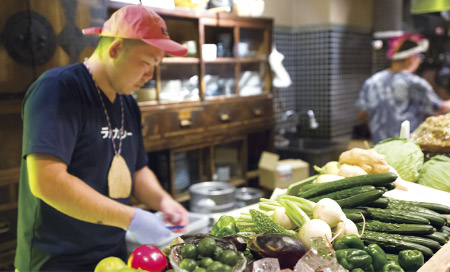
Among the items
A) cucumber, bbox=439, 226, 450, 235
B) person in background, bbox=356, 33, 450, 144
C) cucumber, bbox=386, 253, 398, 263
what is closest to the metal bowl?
person in background, bbox=356, 33, 450, 144

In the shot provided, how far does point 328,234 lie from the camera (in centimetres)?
127

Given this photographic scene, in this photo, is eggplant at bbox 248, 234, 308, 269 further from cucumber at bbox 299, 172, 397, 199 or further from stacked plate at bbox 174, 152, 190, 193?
stacked plate at bbox 174, 152, 190, 193

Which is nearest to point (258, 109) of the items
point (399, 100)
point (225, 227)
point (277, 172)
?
point (277, 172)

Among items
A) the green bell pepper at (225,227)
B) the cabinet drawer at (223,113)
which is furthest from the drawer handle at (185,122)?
the green bell pepper at (225,227)

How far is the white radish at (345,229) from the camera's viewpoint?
1.33 m

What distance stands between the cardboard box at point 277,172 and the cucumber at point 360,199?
302 cm

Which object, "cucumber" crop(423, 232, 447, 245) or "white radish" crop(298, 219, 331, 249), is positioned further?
"cucumber" crop(423, 232, 447, 245)

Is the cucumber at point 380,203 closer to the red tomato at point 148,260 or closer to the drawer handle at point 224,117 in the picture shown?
the red tomato at point 148,260

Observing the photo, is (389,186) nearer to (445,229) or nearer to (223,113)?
(445,229)

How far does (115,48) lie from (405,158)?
4.94 feet

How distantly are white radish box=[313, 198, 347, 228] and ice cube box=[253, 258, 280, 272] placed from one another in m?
0.32

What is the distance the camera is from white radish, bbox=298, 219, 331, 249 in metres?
1.25

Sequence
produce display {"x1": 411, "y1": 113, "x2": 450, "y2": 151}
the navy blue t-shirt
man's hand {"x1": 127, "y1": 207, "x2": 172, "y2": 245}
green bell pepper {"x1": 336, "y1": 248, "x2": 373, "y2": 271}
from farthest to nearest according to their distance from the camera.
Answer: produce display {"x1": 411, "y1": 113, "x2": 450, "y2": 151} → man's hand {"x1": 127, "y1": 207, "x2": 172, "y2": 245} → the navy blue t-shirt → green bell pepper {"x1": 336, "y1": 248, "x2": 373, "y2": 271}

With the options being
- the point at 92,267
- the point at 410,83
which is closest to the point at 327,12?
the point at 410,83
